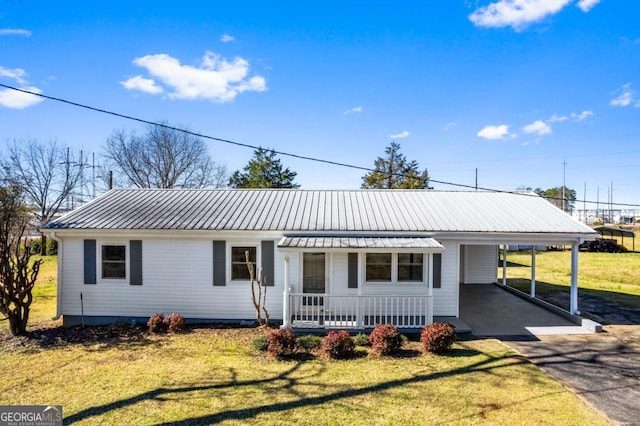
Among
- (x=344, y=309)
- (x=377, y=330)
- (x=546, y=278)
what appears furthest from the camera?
(x=546, y=278)

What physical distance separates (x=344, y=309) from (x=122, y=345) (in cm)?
620

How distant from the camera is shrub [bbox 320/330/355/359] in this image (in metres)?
8.29

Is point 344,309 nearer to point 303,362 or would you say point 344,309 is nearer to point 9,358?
point 303,362

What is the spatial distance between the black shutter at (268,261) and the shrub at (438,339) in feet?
15.5

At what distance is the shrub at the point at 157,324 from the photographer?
10.2m

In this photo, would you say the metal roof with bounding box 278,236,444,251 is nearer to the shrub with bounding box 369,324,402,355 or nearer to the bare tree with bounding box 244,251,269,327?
the bare tree with bounding box 244,251,269,327

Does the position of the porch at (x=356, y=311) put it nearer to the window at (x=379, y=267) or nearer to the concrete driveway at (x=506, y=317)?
the window at (x=379, y=267)

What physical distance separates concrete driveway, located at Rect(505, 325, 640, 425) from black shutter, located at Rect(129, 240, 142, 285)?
10922 mm

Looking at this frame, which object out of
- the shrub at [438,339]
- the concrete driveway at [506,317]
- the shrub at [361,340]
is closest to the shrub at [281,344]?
the shrub at [361,340]

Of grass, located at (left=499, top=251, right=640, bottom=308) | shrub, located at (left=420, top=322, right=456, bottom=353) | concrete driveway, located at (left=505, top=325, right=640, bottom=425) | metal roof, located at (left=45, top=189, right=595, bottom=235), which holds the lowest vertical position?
grass, located at (left=499, top=251, right=640, bottom=308)

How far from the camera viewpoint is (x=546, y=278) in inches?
804

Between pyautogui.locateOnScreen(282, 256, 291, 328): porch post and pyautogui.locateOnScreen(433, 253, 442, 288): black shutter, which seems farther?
pyautogui.locateOnScreen(433, 253, 442, 288): black shutter

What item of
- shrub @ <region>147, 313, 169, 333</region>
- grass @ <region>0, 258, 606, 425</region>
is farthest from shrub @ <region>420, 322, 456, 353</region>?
shrub @ <region>147, 313, 169, 333</region>

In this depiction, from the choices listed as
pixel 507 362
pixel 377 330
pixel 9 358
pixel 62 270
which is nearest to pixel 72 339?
pixel 9 358
